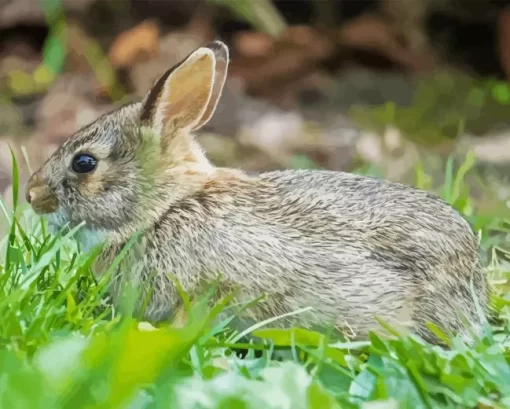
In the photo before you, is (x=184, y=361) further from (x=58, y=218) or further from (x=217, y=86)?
(x=217, y=86)

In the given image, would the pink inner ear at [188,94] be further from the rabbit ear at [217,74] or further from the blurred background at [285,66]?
the blurred background at [285,66]

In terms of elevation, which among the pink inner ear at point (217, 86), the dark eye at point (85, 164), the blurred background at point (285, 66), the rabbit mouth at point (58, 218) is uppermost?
the pink inner ear at point (217, 86)

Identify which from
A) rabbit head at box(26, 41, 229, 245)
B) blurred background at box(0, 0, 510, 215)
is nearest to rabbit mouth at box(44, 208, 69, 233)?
rabbit head at box(26, 41, 229, 245)

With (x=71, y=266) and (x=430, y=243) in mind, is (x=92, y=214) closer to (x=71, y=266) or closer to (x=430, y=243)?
(x=71, y=266)

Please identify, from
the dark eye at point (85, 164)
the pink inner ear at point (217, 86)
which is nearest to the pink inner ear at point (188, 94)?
the pink inner ear at point (217, 86)

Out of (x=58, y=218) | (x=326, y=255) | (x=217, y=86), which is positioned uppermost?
(x=217, y=86)

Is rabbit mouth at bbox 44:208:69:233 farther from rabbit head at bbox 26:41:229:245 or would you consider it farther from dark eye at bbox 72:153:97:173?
dark eye at bbox 72:153:97:173

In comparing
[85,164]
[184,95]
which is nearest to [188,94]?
[184,95]
